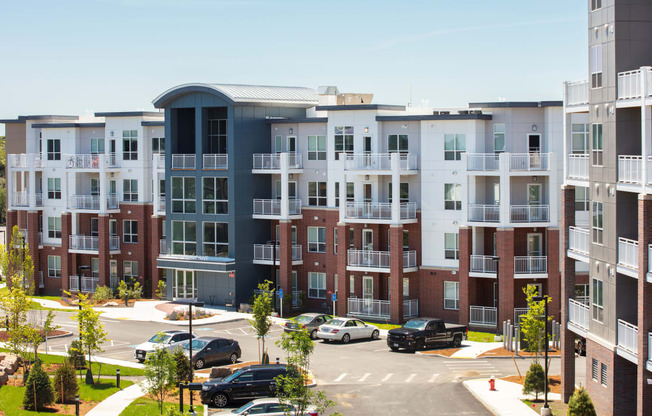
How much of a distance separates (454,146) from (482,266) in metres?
7.16

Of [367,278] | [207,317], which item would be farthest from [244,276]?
[367,278]

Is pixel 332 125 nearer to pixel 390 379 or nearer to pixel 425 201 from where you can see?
pixel 425 201

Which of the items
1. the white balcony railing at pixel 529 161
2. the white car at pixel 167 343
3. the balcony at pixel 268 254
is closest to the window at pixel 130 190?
the balcony at pixel 268 254

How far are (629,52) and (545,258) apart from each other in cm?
2175

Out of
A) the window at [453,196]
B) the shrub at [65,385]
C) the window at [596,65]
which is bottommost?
the shrub at [65,385]

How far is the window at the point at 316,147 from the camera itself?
61.1m

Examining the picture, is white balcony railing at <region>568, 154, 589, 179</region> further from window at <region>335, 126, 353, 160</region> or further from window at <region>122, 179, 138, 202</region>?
window at <region>122, 179, 138, 202</region>

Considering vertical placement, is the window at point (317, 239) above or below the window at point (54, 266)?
above

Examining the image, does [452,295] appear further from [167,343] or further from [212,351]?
[167,343]

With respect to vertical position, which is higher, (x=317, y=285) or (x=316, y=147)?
(x=316, y=147)

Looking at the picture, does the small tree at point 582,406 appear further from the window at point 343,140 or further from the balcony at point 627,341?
the window at point 343,140

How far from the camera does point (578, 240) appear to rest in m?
36.3

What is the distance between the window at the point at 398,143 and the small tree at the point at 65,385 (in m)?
26.2

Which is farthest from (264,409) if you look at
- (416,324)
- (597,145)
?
(416,324)
